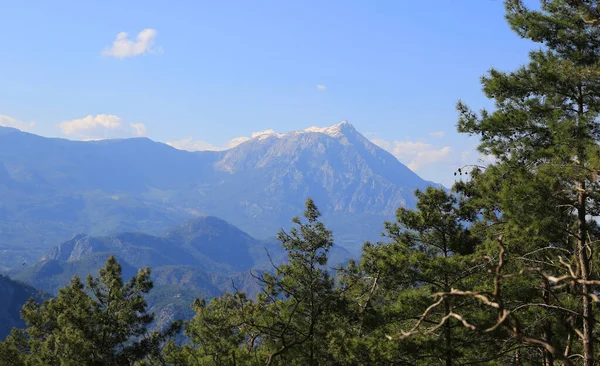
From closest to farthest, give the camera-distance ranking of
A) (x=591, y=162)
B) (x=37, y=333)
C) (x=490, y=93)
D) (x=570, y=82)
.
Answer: (x=591, y=162)
(x=570, y=82)
(x=490, y=93)
(x=37, y=333)

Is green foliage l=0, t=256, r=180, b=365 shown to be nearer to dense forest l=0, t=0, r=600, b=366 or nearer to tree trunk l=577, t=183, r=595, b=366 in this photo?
dense forest l=0, t=0, r=600, b=366

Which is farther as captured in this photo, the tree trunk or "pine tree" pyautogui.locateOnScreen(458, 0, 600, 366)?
"pine tree" pyautogui.locateOnScreen(458, 0, 600, 366)

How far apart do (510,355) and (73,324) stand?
1675cm

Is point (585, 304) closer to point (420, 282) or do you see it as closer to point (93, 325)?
point (420, 282)

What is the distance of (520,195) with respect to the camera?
495 inches

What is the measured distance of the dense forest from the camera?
39.6 feet

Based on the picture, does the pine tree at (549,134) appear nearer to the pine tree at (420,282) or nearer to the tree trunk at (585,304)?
the tree trunk at (585,304)

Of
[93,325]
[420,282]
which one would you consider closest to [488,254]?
[420,282]

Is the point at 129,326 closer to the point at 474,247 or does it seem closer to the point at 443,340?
the point at 443,340

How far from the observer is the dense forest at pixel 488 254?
39.6 ft

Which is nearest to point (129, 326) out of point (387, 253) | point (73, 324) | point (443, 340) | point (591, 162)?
point (73, 324)

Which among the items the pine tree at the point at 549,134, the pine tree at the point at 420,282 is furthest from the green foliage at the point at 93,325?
the pine tree at the point at 549,134

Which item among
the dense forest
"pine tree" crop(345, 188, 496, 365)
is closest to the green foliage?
the dense forest

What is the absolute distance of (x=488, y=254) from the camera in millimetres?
13742
